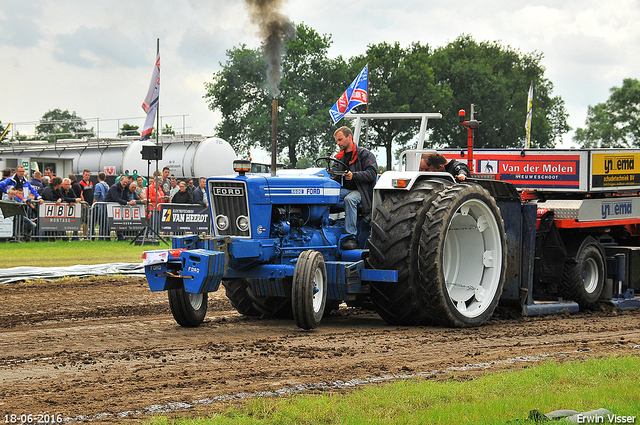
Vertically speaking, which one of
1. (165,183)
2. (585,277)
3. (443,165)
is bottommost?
(585,277)

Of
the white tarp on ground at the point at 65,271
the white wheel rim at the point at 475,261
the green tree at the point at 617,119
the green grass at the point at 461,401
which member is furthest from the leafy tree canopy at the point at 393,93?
the green grass at the point at 461,401

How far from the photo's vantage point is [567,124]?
70.4m

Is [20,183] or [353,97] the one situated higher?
[353,97]

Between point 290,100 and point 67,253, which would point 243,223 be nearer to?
point 67,253

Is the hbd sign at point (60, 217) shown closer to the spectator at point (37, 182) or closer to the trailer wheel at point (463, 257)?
the spectator at point (37, 182)

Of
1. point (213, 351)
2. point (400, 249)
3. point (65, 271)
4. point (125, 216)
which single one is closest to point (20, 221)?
point (125, 216)

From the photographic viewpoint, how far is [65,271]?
12711 mm

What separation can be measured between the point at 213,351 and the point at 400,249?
2.33m

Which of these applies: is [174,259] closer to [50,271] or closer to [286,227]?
[286,227]

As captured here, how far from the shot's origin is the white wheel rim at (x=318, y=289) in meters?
7.58

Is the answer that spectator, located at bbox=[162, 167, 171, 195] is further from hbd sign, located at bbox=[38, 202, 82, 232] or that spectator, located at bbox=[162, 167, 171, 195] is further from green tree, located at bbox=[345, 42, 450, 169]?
green tree, located at bbox=[345, 42, 450, 169]

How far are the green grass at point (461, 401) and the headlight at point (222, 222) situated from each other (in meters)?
3.29

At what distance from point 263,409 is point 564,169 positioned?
7588 millimetres

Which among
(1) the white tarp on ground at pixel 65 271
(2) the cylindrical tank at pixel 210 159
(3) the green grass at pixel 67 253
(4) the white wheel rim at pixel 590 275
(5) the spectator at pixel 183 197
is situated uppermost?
(2) the cylindrical tank at pixel 210 159
